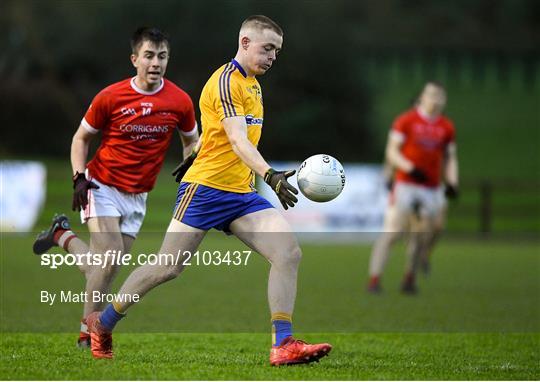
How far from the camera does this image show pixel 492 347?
825 centimetres

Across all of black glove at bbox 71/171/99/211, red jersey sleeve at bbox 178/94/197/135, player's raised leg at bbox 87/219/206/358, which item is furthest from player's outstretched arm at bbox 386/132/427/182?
player's raised leg at bbox 87/219/206/358

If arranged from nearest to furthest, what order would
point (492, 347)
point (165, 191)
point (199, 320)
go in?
point (492, 347)
point (199, 320)
point (165, 191)

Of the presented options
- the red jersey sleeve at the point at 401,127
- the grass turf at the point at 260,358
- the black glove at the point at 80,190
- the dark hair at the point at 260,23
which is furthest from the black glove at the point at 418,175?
the dark hair at the point at 260,23

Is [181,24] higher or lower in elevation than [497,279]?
higher

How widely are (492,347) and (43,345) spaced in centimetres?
337

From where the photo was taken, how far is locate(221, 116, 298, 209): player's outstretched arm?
20.8 feet

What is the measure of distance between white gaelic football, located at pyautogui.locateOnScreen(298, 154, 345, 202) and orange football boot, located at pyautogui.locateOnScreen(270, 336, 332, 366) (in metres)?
0.89

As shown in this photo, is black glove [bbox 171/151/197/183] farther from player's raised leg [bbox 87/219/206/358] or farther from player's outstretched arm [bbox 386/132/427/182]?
player's outstretched arm [bbox 386/132/427/182]

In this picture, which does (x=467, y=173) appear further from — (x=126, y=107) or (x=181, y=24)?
(x=126, y=107)

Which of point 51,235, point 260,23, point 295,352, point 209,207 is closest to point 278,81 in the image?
point 51,235

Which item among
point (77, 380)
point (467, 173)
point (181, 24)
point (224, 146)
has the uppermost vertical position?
point (181, 24)

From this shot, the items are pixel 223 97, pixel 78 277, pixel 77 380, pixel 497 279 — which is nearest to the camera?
pixel 77 380

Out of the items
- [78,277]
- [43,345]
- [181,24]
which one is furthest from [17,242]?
[181,24]

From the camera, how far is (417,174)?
12.7 m
